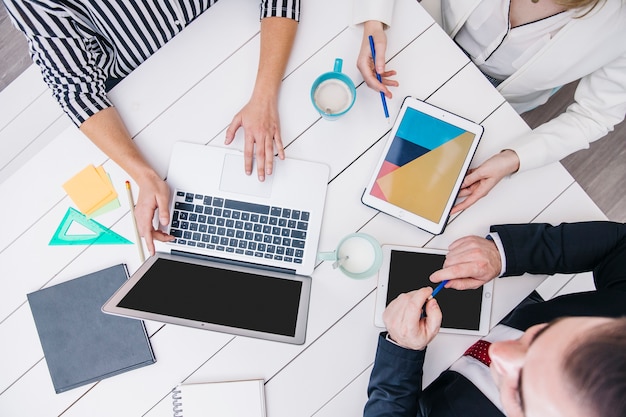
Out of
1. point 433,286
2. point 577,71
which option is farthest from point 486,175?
point 577,71

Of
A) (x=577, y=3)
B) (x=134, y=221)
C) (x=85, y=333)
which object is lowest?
(x=85, y=333)

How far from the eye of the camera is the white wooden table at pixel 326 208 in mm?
943

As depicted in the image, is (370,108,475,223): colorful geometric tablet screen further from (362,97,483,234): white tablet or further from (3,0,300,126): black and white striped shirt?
(3,0,300,126): black and white striped shirt

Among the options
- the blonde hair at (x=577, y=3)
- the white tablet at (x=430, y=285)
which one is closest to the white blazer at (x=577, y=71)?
the blonde hair at (x=577, y=3)

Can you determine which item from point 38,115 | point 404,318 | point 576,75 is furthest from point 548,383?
point 38,115

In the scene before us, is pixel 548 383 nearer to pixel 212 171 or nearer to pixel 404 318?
pixel 404 318

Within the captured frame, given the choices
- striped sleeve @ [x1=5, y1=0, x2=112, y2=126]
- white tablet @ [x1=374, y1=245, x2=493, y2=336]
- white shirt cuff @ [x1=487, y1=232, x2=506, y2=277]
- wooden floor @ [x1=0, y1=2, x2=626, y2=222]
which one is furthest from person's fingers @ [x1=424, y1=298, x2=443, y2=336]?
wooden floor @ [x1=0, y1=2, x2=626, y2=222]

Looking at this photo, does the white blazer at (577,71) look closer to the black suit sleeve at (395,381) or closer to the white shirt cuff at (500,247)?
the white shirt cuff at (500,247)

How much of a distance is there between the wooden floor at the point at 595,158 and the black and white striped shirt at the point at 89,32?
94 cm

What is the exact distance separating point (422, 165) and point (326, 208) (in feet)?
0.80

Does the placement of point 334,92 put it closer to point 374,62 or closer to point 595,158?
point 374,62

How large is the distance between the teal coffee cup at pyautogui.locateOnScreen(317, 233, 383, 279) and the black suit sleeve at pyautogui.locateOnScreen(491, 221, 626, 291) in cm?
28

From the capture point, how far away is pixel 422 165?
0.95m

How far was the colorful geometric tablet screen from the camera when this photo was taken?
95cm
